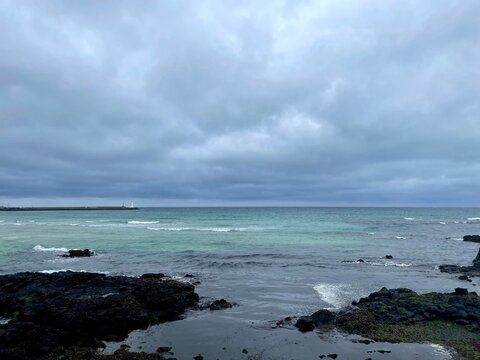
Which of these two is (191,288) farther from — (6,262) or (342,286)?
(6,262)

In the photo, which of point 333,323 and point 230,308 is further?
point 230,308

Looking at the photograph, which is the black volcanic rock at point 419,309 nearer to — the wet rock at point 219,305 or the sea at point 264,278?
the sea at point 264,278

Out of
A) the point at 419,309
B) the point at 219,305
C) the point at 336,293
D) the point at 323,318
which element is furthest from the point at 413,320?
the point at 219,305

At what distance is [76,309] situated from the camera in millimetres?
19000

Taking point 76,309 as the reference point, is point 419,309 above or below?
below

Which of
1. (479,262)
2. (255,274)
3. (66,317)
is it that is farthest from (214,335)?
(479,262)

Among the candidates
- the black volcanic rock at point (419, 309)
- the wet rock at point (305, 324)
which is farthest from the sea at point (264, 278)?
the black volcanic rock at point (419, 309)

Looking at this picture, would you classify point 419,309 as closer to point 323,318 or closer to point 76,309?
point 323,318

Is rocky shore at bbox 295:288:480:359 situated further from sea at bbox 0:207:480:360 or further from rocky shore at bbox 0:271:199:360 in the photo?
rocky shore at bbox 0:271:199:360

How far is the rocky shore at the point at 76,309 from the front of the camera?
15.8m

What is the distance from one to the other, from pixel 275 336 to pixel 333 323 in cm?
331

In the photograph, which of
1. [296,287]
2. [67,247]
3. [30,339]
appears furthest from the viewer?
[67,247]

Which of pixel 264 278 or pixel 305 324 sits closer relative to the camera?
pixel 305 324

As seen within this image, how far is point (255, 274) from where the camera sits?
110ft
